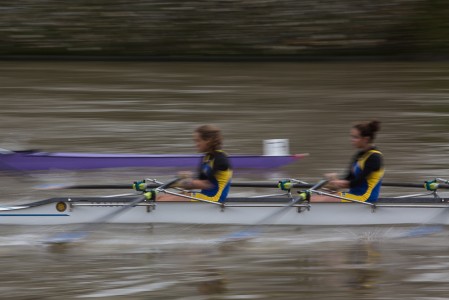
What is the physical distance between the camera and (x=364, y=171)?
29.5ft

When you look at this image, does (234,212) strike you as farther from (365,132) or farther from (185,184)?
(365,132)

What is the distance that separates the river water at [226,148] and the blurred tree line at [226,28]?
24.6 inches

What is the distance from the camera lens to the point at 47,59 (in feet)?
77.8

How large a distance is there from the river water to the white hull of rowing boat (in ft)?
0.33

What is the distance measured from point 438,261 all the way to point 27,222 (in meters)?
4.04

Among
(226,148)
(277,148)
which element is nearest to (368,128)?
(277,148)

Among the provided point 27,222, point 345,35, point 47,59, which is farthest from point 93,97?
point 27,222

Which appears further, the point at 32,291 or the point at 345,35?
the point at 345,35

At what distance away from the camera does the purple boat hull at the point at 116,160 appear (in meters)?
12.4

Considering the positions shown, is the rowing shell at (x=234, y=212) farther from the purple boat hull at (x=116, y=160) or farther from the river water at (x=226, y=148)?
the purple boat hull at (x=116, y=160)

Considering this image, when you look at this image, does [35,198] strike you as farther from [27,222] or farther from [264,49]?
[264,49]

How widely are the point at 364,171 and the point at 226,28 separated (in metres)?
14.7

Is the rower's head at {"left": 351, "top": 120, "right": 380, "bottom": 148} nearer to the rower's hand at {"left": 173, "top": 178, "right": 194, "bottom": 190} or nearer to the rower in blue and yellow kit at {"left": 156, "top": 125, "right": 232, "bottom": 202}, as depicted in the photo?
the rower in blue and yellow kit at {"left": 156, "top": 125, "right": 232, "bottom": 202}

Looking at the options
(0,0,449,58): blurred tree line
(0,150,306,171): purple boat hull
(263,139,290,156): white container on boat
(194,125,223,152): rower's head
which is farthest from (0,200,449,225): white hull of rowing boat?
(0,0,449,58): blurred tree line
